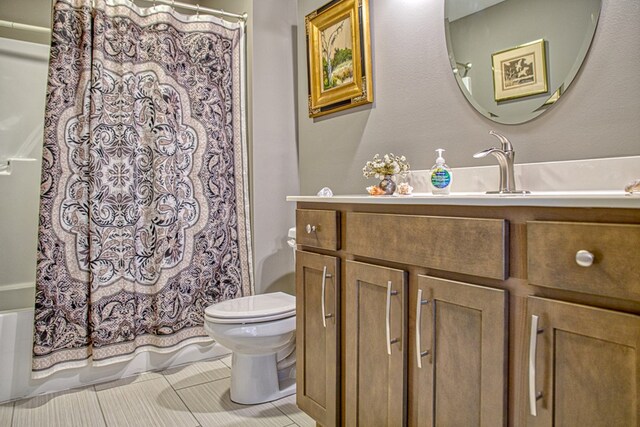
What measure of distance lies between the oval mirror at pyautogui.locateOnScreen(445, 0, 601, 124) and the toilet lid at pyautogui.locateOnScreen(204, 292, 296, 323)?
3.88ft

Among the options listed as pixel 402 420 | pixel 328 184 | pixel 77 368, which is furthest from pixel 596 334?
pixel 77 368

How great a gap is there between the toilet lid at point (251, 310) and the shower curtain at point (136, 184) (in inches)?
18.2

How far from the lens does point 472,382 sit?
0.99m

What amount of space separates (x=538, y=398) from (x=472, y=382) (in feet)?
0.52

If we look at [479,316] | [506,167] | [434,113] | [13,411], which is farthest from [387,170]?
[13,411]

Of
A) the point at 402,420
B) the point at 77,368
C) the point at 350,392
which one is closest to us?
the point at 402,420

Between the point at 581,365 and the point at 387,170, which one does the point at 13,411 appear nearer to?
the point at 387,170

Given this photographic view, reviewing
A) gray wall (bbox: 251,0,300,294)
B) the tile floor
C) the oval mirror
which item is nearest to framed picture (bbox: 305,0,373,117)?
gray wall (bbox: 251,0,300,294)

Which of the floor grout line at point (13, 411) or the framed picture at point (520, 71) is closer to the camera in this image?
the framed picture at point (520, 71)

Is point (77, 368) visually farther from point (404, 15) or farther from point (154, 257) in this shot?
point (404, 15)

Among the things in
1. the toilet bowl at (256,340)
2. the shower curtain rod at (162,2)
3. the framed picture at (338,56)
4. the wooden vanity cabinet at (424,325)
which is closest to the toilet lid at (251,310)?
the toilet bowl at (256,340)

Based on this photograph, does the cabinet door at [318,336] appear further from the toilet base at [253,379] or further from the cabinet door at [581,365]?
the cabinet door at [581,365]

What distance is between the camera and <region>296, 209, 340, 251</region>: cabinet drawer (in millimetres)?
1448

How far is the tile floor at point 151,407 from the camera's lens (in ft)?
5.92
